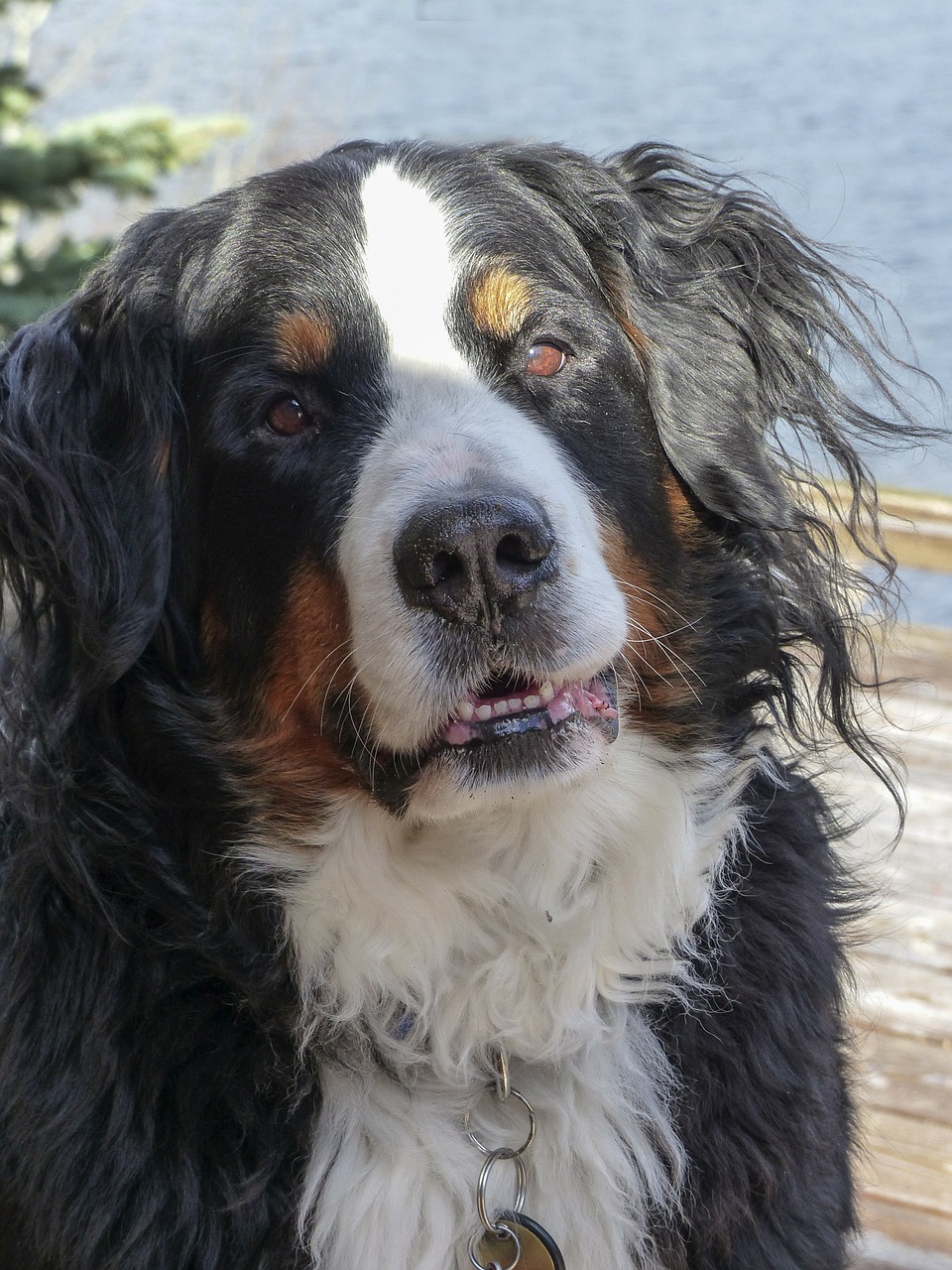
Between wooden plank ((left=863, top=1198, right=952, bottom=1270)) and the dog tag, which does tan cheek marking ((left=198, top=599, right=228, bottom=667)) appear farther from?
wooden plank ((left=863, top=1198, right=952, bottom=1270))

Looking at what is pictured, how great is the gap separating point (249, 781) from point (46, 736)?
11.0 inches

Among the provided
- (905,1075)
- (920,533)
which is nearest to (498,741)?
(905,1075)

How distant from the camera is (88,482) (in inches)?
77.5

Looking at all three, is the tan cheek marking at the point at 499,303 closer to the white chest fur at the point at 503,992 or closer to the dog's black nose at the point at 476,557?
the dog's black nose at the point at 476,557

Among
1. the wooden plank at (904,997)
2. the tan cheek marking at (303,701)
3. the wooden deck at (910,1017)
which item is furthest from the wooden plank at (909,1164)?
the tan cheek marking at (303,701)

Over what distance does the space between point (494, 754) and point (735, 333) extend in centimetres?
77

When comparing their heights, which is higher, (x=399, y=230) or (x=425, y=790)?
(x=399, y=230)

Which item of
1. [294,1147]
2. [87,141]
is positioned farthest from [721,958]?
[87,141]

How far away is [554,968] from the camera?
6.47 feet

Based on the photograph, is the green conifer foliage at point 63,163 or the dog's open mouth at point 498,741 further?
the green conifer foliage at point 63,163

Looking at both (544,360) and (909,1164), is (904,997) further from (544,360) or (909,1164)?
(544,360)

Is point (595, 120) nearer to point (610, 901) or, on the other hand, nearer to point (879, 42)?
point (879, 42)

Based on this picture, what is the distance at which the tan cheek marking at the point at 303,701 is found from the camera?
1.87 metres

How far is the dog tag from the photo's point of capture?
1861mm
